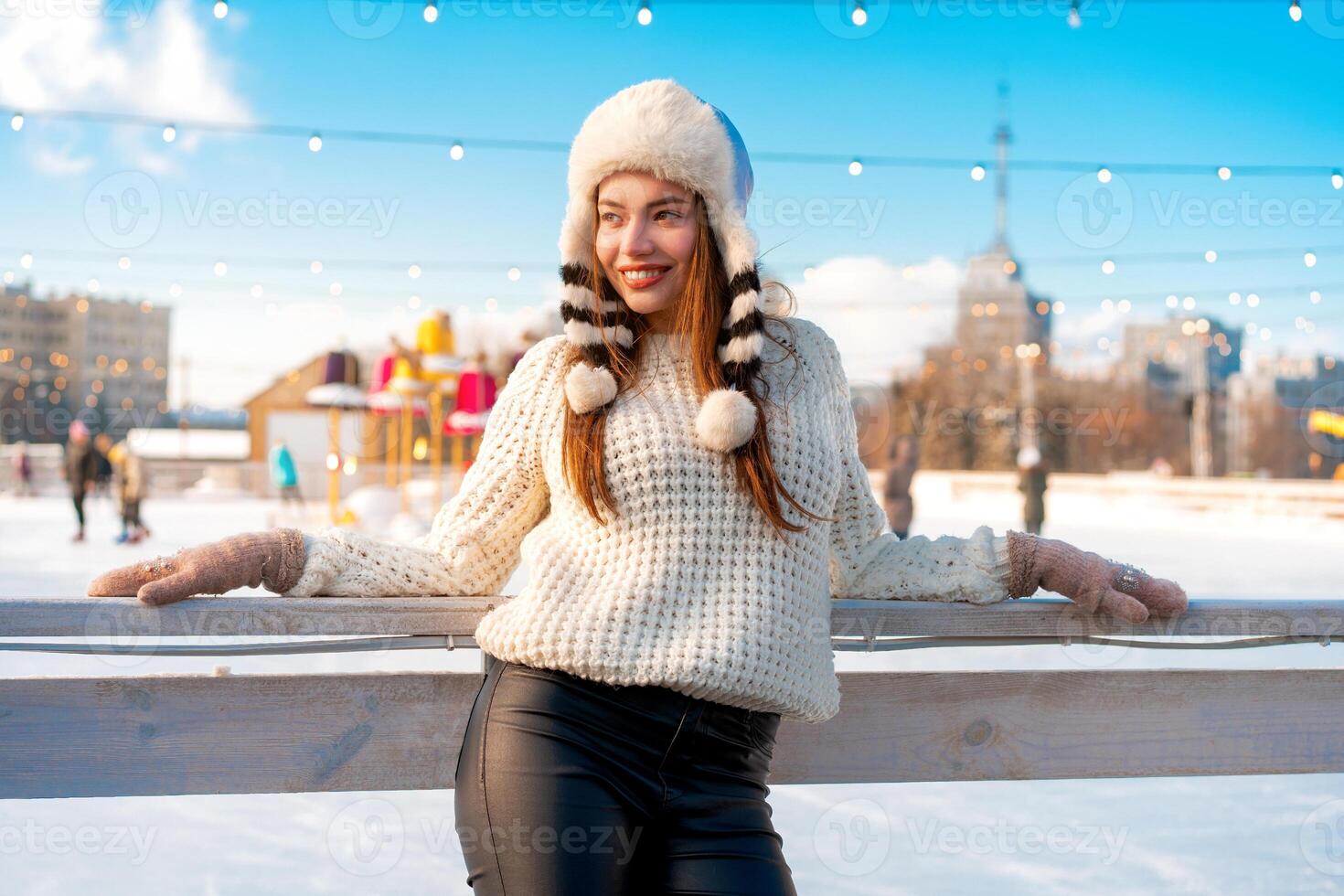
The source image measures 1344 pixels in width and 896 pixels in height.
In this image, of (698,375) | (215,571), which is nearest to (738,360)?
(698,375)

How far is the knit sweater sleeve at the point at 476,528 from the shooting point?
1.30m

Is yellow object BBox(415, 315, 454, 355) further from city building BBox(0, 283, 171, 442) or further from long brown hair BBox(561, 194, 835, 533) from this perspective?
city building BBox(0, 283, 171, 442)

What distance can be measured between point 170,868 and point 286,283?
1173 cm

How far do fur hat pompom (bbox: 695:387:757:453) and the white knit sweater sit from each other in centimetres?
Result: 3

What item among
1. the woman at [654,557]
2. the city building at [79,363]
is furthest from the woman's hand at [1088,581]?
the city building at [79,363]

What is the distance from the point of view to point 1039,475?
29.8ft

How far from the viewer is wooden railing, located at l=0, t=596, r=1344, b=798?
1297 millimetres

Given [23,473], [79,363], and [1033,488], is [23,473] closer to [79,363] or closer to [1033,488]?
[79,363]

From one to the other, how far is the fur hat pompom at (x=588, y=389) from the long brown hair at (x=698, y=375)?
0.04 feet

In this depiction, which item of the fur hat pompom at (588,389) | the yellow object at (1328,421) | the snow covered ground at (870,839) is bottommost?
the snow covered ground at (870,839)

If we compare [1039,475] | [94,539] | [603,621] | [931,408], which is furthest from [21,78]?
[931,408]

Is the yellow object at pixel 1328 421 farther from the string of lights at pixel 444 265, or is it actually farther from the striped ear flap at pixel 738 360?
the striped ear flap at pixel 738 360

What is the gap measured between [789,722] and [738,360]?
506mm

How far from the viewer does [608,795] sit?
106 centimetres
